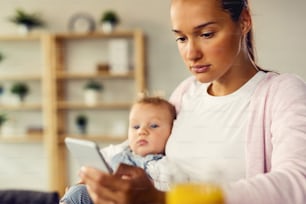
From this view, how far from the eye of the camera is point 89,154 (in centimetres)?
30

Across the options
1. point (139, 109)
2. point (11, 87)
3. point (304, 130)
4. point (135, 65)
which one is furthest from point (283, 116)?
point (11, 87)

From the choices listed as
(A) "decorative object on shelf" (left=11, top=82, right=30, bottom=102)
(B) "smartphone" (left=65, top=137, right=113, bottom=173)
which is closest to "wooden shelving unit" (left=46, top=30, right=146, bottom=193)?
(A) "decorative object on shelf" (left=11, top=82, right=30, bottom=102)

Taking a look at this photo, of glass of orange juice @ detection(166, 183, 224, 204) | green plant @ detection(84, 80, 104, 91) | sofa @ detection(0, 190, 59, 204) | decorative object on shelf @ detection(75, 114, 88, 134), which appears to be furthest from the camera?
green plant @ detection(84, 80, 104, 91)

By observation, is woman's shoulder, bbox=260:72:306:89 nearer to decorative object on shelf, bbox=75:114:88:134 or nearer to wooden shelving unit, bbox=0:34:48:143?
decorative object on shelf, bbox=75:114:88:134

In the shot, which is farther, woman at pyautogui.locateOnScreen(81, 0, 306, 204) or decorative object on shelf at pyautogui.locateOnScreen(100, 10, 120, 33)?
decorative object on shelf at pyautogui.locateOnScreen(100, 10, 120, 33)

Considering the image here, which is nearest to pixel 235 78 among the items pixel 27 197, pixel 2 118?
pixel 27 197

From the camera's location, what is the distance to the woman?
0.30m

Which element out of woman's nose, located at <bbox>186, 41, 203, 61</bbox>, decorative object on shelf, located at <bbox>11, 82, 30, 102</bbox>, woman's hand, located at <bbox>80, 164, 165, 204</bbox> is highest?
woman's nose, located at <bbox>186, 41, 203, 61</bbox>

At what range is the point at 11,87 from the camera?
170 cm

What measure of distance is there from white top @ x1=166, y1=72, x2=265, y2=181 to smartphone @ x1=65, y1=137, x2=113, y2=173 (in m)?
0.08

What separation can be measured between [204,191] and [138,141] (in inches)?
5.7

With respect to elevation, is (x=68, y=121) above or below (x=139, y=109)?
below

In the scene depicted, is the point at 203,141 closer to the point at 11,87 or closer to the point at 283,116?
the point at 283,116

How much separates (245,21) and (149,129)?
11 cm
